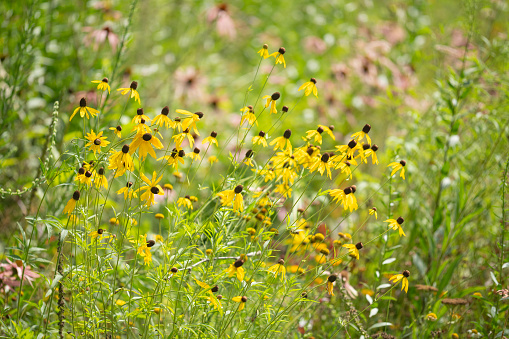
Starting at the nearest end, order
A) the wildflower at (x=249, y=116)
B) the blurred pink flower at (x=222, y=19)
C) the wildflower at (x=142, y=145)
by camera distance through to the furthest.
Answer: the wildflower at (x=142, y=145) < the wildflower at (x=249, y=116) < the blurred pink flower at (x=222, y=19)

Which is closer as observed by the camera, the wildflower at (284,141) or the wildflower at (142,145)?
the wildflower at (142,145)

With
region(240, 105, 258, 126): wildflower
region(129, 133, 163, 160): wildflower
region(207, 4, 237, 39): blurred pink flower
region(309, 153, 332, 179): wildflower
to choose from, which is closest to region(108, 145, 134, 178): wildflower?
region(129, 133, 163, 160): wildflower

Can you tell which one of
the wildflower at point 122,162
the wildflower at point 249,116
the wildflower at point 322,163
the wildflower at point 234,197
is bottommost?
the wildflower at point 234,197

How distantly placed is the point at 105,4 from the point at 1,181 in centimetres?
139

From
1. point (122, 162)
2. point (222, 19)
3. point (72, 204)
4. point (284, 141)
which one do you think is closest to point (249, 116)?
point (284, 141)

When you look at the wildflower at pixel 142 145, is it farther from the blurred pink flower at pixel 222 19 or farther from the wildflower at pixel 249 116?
the blurred pink flower at pixel 222 19

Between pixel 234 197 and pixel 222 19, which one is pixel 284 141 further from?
pixel 222 19

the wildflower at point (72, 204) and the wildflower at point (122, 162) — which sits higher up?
the wildflower at point (122, 162)

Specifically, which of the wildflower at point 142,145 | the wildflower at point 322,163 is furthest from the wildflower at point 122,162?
the wildflower at point 322,163

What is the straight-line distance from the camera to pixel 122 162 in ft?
3.44

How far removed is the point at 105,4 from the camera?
2.80 meters

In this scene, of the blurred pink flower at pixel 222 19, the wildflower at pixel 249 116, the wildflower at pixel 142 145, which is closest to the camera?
the wildflower at pixel 142 145

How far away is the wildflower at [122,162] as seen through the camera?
104 centimetres

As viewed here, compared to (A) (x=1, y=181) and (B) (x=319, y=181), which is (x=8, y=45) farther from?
(B) (x=319, y=181)
